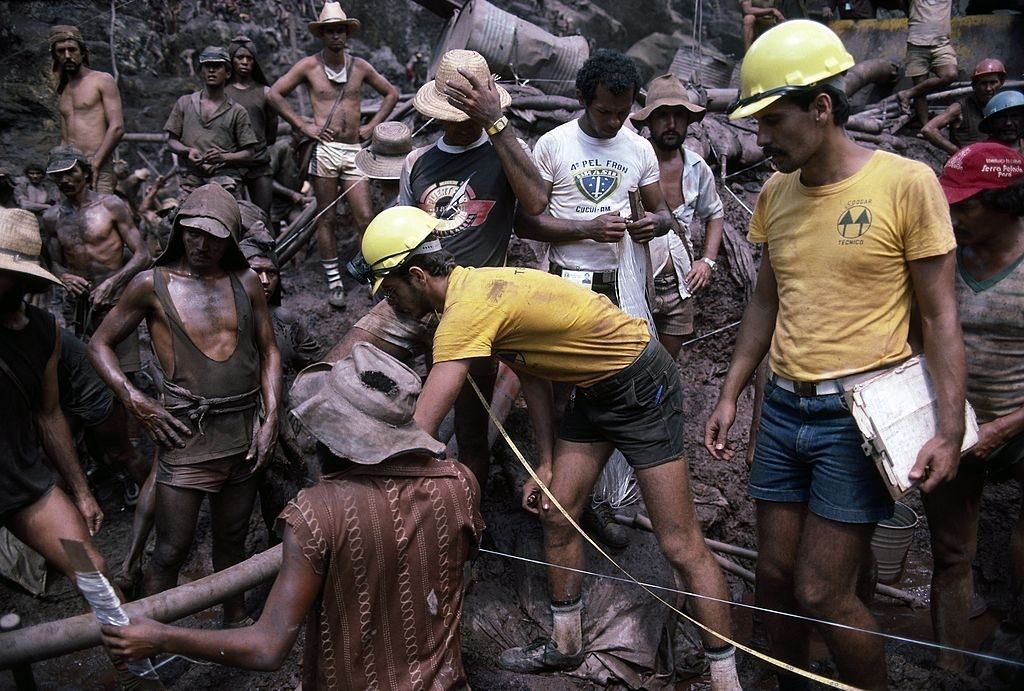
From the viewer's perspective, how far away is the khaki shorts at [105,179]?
7.43 m

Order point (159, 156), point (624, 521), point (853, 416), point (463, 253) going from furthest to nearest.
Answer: point (159, 156) < point (624, 521) < point (463, 253) < point (853, 416)

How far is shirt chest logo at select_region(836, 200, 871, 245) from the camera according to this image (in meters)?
2.83

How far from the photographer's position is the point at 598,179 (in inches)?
174

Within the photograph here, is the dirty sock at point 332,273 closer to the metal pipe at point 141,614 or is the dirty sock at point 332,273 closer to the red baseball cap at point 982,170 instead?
the metal pipe at point 141,614

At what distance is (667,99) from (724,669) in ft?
11.7

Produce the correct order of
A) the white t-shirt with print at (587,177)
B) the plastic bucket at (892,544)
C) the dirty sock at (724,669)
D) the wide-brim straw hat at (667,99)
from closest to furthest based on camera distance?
the dirty sock at (724,669)
the white t-shirt with print at (587,177)
the plastic bucket at (892,544)
the wide-brim straw hat at (667,99)

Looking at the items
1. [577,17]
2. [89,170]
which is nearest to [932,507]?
[89,170]

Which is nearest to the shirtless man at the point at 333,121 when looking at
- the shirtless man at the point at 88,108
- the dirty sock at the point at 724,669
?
the shirtless man at the point at 88,108

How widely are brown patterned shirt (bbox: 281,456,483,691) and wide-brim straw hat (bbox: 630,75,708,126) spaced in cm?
364

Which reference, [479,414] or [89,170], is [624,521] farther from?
A: [89,170]

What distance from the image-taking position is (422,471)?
8.16 ft

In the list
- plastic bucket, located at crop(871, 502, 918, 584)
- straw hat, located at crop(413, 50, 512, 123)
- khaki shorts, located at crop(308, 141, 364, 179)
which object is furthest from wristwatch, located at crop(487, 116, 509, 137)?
khaki shorts, located at crop(308, 141, 364, 179)

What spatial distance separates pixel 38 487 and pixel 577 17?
615 inches

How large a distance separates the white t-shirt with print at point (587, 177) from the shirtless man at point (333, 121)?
9.11ft
